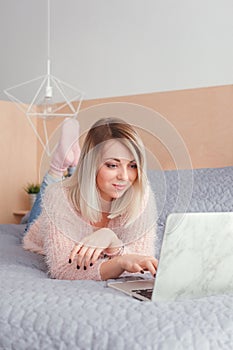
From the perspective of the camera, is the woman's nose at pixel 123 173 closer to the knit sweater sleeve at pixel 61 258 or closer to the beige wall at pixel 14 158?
the knit sweater sleeve at pixel 61 258

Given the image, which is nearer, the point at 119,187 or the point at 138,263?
the point at 119,187

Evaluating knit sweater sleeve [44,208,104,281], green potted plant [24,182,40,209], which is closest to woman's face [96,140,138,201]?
knit sweater sleeve [44,208,104,281]

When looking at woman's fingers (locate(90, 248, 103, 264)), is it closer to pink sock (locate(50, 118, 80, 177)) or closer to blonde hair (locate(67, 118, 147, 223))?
blonde hair (locate(67, 118, 147, 223))

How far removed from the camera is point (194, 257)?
1016 mm

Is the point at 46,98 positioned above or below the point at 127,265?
above

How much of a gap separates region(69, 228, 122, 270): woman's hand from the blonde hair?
0.04 metres

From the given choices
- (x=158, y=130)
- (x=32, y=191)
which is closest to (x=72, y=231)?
(x=158, y=130)

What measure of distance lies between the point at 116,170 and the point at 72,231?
213 mm

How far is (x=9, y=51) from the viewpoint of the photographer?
331 cm

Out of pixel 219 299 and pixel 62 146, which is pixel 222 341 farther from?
pixel 62 146

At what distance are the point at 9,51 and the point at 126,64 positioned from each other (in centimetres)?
78

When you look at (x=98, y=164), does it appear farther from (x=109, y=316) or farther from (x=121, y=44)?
(x=121, y=44)

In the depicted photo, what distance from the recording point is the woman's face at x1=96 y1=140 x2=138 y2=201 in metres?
1.05

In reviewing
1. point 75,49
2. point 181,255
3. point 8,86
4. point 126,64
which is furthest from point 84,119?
point 8,86
